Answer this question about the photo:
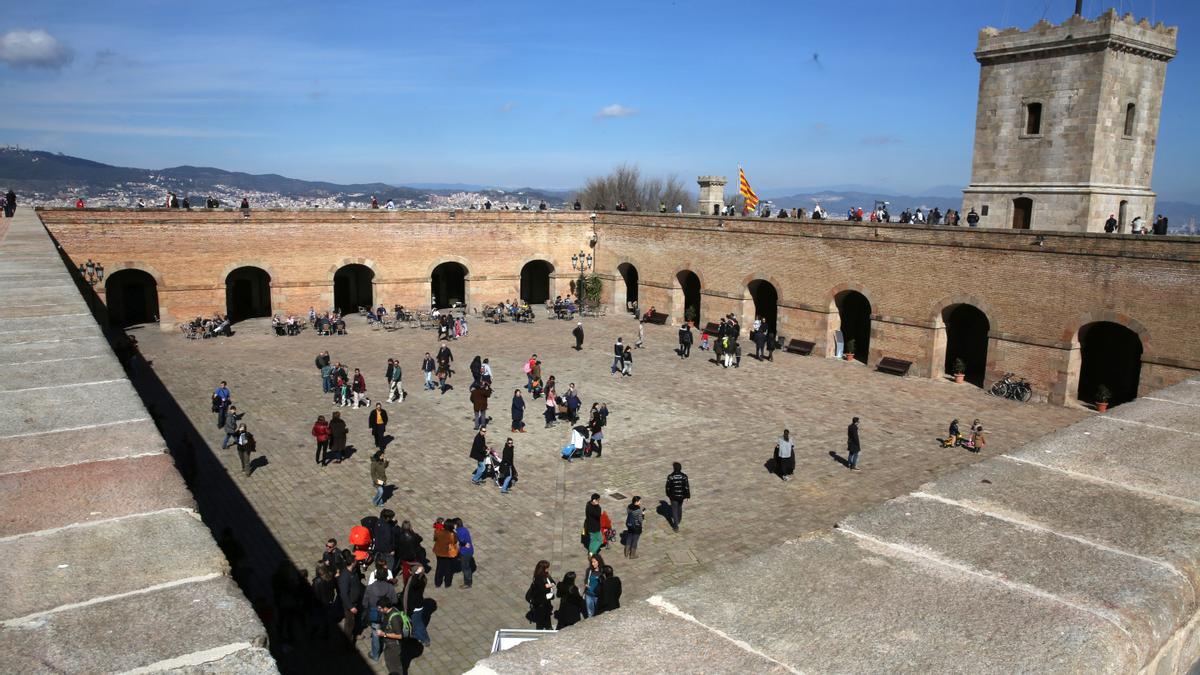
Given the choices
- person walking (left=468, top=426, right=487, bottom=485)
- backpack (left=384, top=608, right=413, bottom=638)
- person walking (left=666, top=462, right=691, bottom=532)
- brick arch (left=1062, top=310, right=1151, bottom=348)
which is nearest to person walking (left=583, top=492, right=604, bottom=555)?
person walking (left=666, top=462, right=691, bottom=532)

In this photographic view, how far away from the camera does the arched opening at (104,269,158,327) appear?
33.1 m

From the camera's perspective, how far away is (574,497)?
15.1 m

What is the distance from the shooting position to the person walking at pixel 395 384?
21062mm

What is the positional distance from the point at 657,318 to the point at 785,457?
18.8 meters

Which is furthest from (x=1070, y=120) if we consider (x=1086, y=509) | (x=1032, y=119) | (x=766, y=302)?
(x=1086, y=509)

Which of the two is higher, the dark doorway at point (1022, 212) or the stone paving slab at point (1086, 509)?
the dark doorway at point (1022, 212)

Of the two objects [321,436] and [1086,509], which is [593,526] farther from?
[1086,509]

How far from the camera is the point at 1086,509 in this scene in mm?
3578

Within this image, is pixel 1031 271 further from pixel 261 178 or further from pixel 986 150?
pixel 261 178

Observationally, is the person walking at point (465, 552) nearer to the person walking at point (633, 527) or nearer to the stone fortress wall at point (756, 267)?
the person walking at point (633, 527)

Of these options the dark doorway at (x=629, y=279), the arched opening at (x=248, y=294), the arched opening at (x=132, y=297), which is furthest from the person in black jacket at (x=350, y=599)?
the arched opening at (x=248, y=294)

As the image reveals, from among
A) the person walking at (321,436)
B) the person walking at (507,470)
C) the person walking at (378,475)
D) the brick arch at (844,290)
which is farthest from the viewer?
the brick arch at (844,290)

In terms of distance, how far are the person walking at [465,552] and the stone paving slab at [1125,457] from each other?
8.39 m

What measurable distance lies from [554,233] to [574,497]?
23110mm
